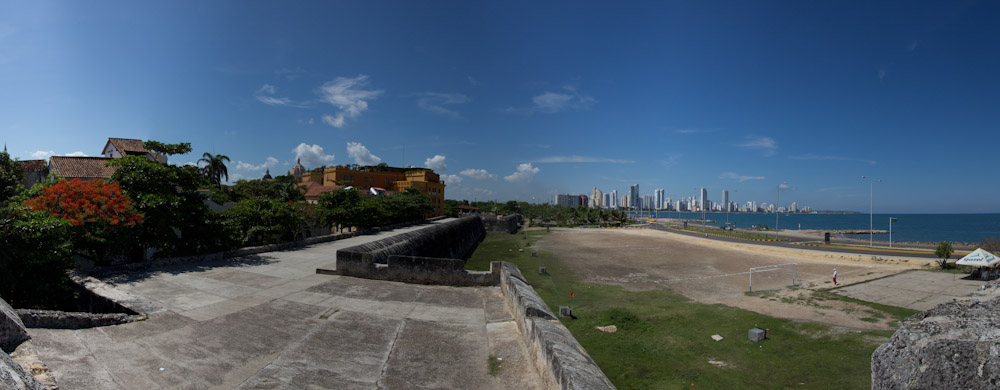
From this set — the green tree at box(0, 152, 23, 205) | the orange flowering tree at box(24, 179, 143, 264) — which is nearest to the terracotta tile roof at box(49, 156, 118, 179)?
the green tree at box(0, 152, 23, 205)

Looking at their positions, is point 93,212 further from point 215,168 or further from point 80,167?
point 215,168

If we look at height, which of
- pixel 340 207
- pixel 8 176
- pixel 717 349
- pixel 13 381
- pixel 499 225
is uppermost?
pixel 8 176

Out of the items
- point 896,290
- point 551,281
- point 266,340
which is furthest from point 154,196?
point 896,290

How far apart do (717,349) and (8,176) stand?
104 ft

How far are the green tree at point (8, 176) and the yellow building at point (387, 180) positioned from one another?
4733cm

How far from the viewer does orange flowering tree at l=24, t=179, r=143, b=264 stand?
1002 centimetres

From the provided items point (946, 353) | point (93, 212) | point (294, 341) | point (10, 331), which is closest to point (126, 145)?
point (93, 212)

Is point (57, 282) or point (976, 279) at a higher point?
point (57, 282)

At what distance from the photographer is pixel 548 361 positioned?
4.76 metres

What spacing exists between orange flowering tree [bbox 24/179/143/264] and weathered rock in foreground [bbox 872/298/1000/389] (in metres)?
14.9

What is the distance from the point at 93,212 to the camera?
10.2 m

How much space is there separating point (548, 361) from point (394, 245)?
12537 millimetres

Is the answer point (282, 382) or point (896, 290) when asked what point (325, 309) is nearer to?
point (282, 382)

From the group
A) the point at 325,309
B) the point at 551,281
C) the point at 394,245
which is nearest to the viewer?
the point at 325,309
